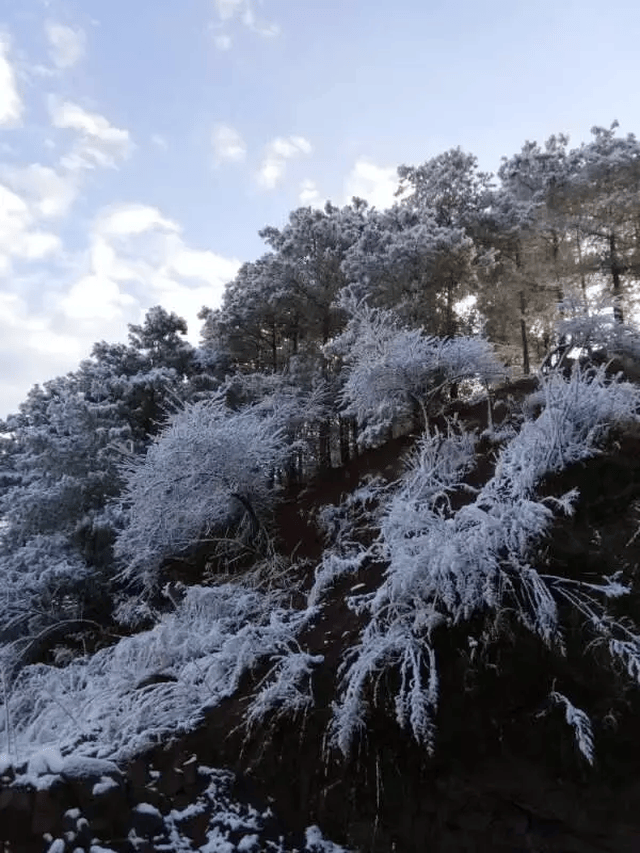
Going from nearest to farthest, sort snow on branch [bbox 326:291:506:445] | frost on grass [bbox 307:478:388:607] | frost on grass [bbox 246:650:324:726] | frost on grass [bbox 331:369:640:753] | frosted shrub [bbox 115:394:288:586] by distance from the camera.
Result: frost on grass [bbox 331:369:640:753]
frost on grass [bbox 246:650:324:726]
frost on grass [bbox 307:478:388:607]
frosted shrub [bbox 115:394:288:586]
snow on branch [bbox 326:291:506:445]

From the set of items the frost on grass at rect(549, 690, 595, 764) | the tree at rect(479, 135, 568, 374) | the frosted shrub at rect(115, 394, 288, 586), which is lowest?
the frost on grass at rect(549, 690, 595, 764)

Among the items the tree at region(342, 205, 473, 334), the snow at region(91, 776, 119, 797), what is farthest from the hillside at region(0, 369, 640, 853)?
the tree at region(342, 205, 473, 334)

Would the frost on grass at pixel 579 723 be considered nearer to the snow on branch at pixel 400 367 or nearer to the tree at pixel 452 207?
the snow on branch at pixel 400 367

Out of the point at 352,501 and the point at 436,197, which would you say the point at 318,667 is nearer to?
the point at 352,501

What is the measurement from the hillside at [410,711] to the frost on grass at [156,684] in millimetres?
27

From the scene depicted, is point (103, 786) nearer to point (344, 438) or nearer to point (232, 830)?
point (232, 830)

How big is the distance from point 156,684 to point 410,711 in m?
2.32

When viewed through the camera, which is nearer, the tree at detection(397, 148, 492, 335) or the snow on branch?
the snow on branch

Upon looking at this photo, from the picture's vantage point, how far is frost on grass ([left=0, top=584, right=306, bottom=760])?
479 cm

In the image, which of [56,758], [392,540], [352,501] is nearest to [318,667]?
[392,540]

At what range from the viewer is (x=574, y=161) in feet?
43.8

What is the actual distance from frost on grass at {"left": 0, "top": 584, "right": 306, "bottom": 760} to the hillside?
0.03 metres

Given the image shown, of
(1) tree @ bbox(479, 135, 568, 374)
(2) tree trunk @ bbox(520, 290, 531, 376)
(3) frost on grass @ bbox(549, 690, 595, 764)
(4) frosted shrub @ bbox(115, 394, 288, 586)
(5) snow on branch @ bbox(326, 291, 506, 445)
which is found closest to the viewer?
(3) frost on grass @ bbox(549, 690, 595, 764)

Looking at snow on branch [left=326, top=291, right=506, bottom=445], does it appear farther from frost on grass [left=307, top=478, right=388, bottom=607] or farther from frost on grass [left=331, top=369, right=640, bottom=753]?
frost on grass [left=331, top=369, right=640, bottom=753]
